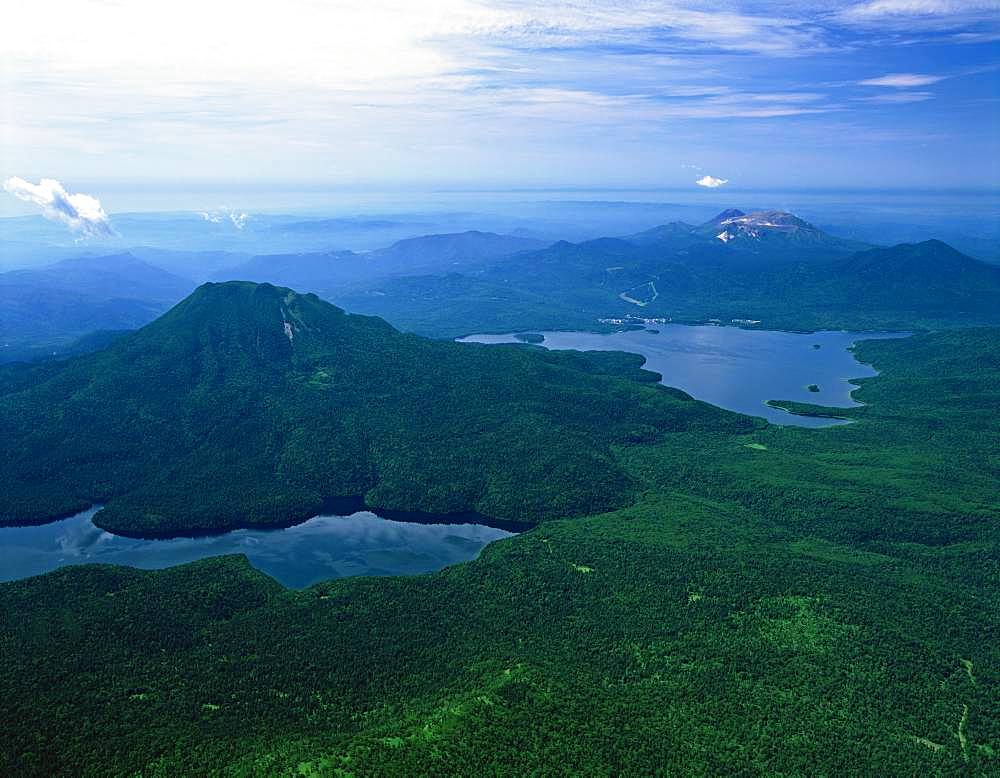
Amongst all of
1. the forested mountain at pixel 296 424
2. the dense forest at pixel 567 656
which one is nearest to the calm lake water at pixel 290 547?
the forested mountain at pixel 296 424

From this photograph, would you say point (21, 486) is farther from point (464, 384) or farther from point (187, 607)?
point (464, 384)

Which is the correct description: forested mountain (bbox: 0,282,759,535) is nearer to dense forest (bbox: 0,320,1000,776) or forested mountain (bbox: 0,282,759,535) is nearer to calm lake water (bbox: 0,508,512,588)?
calm lake water (bbox: 0,508,512,588)

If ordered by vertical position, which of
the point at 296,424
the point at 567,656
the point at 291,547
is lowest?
the point at 291,547

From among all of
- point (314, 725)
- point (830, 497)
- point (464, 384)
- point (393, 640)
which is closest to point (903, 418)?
point (830, 497)

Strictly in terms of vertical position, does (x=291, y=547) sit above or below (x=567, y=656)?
below

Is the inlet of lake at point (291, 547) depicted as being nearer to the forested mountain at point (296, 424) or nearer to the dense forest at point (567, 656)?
the forested mountain at point (296, 424)

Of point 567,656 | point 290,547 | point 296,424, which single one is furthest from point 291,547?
point 567,656

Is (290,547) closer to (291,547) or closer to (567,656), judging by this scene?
(291,547)
